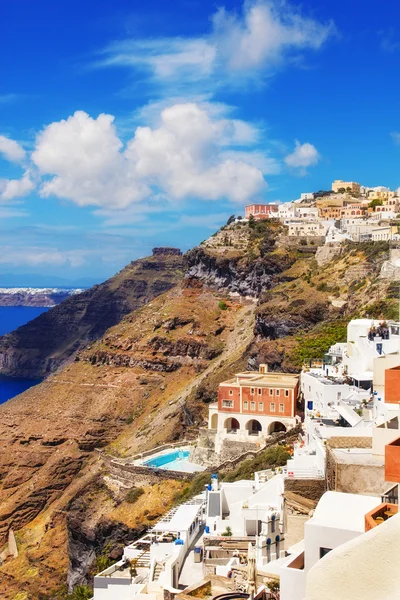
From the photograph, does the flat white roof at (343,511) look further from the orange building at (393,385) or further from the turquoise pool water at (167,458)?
the turquoise pool water at (167,458)

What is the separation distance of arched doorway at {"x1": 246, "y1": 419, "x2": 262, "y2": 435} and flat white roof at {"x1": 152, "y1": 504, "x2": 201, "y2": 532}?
1190 cm

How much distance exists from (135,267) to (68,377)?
7214cm

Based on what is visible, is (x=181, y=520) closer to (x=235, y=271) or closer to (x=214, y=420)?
(x=214, y=420)

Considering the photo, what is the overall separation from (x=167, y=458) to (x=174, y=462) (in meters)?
1.35

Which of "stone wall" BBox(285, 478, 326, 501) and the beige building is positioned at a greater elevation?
the beige building

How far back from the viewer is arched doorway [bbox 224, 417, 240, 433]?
114 feet

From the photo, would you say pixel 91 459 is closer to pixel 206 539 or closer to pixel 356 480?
pixel 206 539

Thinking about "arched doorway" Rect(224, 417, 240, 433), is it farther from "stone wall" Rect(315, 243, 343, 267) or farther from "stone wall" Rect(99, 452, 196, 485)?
"stone wall" Rect(315, 243, 343, 267)

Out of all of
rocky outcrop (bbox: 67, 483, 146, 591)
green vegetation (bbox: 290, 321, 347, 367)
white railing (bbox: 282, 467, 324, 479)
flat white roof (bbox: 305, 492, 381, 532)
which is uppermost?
green vegetation (bbox: 290, 321, 347, 367)

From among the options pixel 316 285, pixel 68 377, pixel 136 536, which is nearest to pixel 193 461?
pixel 136 536

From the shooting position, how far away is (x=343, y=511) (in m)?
11.0

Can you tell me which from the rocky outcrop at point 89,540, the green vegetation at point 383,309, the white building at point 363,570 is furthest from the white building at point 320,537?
the green vegetation at point 383,309

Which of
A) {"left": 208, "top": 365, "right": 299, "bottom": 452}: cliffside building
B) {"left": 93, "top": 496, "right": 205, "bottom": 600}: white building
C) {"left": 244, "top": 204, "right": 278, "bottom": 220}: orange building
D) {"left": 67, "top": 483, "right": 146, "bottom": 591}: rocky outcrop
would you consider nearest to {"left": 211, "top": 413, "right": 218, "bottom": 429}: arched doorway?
{"left": 208, "top": 365, "right": 299, "bottom": 452}: cliffside building

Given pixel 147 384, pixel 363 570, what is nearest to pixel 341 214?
pixel 147 384
